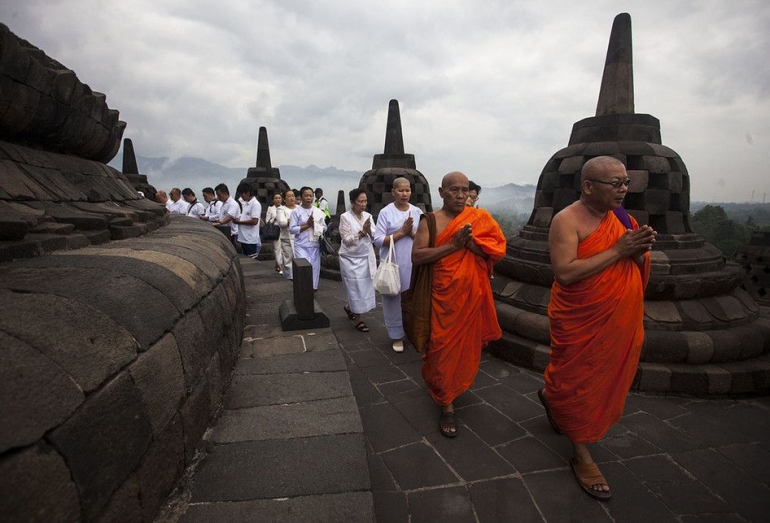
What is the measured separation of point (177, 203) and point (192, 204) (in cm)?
49

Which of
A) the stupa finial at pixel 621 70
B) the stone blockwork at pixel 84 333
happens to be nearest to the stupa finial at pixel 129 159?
the stone blockwork at pixel 84 333

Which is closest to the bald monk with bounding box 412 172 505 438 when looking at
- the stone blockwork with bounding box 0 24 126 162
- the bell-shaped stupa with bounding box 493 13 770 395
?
the bell-shaped stupa with bounding box 493 13 770 395

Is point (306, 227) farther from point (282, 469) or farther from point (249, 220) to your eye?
point (282, 469)

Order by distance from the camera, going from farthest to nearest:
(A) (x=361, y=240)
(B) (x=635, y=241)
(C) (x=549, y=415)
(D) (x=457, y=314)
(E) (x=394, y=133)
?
(E) (x=394, y=133) → (A) (x=361, y=240) → (D) (x=457, y=314) → (C) (x=549, y=415) → (B) (x=635, y=241)

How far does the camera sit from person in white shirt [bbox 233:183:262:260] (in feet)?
29.6

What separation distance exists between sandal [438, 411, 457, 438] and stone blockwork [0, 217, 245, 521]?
1631 mm

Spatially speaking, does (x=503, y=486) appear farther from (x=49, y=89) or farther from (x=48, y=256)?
(x=49, y=89)

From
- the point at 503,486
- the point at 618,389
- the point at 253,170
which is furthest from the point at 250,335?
the point at 253,170

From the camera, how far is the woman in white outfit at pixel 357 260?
5.25m

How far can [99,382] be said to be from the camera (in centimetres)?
138

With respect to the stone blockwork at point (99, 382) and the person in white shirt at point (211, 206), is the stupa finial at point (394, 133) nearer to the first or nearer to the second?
the person in white shirt at point (211, 206)

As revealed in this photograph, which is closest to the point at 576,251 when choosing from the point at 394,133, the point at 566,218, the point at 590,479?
the point at 566,218

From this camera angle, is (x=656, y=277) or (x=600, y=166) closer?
(x=600, y=166)

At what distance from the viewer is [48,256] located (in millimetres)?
2217
